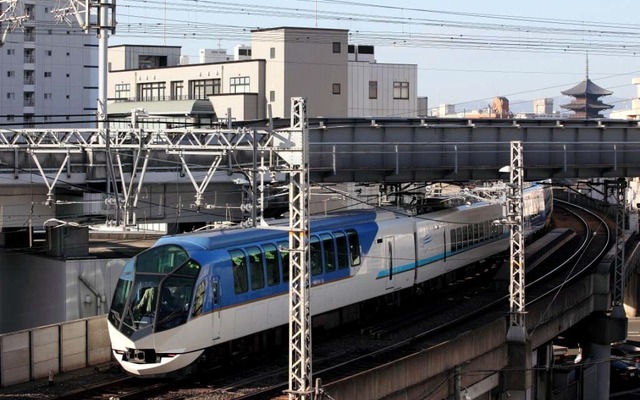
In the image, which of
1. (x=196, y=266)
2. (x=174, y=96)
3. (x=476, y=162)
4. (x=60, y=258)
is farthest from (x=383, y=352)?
(x=174, y=96)

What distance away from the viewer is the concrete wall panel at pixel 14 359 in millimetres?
21391

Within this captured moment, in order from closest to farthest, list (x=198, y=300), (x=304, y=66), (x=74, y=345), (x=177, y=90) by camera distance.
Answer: (x=198, y=300) → (x=74, y=345) → (x=304, y=66) → (x=177, y=90)

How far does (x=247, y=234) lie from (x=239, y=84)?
43.3 meters

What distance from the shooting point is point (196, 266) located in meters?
21.0

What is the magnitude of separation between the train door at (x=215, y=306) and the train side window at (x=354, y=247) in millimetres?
6303

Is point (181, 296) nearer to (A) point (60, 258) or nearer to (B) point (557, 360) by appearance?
(A) point (60, 258)

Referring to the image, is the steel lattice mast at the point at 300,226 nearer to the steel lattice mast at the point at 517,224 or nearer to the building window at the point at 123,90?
the steel lattice mast at the point at 517,224

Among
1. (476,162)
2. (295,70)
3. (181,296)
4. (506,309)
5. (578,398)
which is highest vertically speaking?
(295,70)

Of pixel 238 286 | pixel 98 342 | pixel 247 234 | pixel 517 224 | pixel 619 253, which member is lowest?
pixel 98 342

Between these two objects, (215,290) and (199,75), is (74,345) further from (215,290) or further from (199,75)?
(199,75)

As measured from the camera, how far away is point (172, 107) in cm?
6600

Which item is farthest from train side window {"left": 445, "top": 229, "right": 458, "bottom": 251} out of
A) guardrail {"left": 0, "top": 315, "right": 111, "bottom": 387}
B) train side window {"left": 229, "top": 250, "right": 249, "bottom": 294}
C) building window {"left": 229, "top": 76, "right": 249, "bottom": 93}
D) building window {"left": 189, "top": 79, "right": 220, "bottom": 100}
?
building window {"left": 189, "top": 79, "right": 220, "bottom": 100}

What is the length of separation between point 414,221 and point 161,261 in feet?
40.5

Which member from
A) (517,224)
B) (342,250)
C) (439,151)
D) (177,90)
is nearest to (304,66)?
(177,90)
